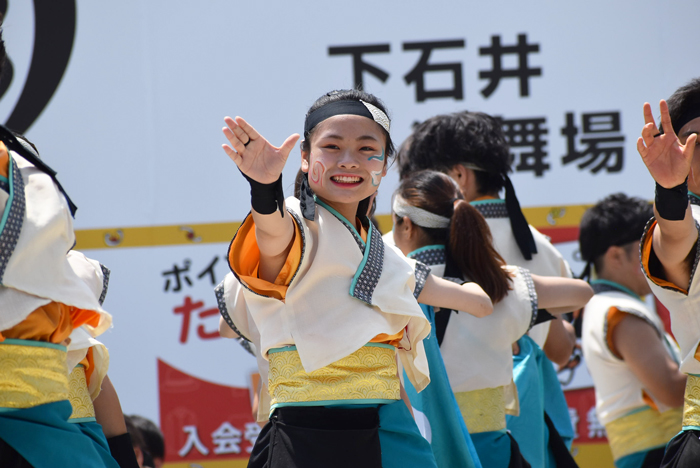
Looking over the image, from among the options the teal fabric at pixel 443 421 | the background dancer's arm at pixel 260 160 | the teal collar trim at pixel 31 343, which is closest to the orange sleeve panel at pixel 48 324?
the teal collar trim at pixel 31 343

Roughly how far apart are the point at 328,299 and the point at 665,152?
33.3 inches

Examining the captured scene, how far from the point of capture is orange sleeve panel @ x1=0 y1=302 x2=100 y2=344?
1.44m

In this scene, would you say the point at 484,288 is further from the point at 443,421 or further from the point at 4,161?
the point at 4,161

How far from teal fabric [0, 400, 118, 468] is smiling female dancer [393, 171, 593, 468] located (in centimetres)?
113

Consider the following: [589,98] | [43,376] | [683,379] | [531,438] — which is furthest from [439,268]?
[589,98]

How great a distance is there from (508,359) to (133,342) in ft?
5.72

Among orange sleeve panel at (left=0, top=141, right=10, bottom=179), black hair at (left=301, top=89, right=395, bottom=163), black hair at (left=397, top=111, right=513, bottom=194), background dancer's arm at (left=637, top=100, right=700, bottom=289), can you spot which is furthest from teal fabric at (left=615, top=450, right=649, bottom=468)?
orange sleeve panel at (left=0, top=141, right=10, bottom=179)

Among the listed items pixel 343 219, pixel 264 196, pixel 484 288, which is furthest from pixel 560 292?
pixel 264 196

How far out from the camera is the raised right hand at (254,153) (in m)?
1.54

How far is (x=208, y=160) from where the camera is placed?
348 cm

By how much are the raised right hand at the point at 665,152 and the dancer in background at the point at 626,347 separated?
1143mm

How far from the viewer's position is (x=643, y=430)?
9.30ft

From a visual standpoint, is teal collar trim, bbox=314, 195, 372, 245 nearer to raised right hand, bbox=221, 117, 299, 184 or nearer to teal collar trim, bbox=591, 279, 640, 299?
raised right hand, bbox=221, 117, 299, 184

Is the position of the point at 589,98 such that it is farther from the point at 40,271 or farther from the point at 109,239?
the point at 40,271
